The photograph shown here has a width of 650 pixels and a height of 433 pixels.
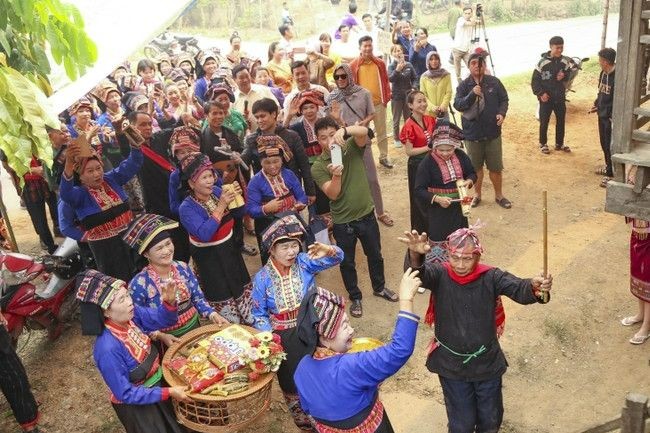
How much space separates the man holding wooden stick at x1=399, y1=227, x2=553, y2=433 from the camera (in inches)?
163

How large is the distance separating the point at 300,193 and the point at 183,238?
57.5 inches

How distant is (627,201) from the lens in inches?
138

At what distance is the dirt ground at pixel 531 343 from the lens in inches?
212

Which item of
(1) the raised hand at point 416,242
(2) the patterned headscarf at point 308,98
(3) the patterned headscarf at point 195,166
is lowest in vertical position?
(1) the raised hand at point 416,242

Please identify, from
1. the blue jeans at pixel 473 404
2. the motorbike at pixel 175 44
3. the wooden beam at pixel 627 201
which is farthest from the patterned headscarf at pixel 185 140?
the motorbike at pixel 175 44

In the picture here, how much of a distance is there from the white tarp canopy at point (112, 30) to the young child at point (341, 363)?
240 centimetres

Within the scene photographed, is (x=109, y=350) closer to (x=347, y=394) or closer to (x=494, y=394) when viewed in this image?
(x=347, y=394)

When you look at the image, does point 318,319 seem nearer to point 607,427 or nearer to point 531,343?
point 607,427

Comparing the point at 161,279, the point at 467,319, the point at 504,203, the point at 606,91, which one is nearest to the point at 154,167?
the point at 161,279

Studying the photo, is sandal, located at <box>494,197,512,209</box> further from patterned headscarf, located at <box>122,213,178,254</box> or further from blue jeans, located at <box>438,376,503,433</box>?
patterned headscarf, located at <box>122,213,178,254</box>

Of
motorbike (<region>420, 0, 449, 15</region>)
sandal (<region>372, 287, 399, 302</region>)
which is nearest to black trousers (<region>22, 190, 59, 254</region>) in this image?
sandal (<region>372, 287, 399, 302</region>)

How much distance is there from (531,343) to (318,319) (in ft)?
11.2

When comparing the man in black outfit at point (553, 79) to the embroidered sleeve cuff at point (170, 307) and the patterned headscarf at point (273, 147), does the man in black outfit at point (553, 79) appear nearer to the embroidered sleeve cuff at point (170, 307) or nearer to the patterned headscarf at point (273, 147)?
the patterned headscarf at point (273, 147)

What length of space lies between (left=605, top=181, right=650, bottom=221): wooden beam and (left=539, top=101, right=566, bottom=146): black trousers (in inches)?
282
